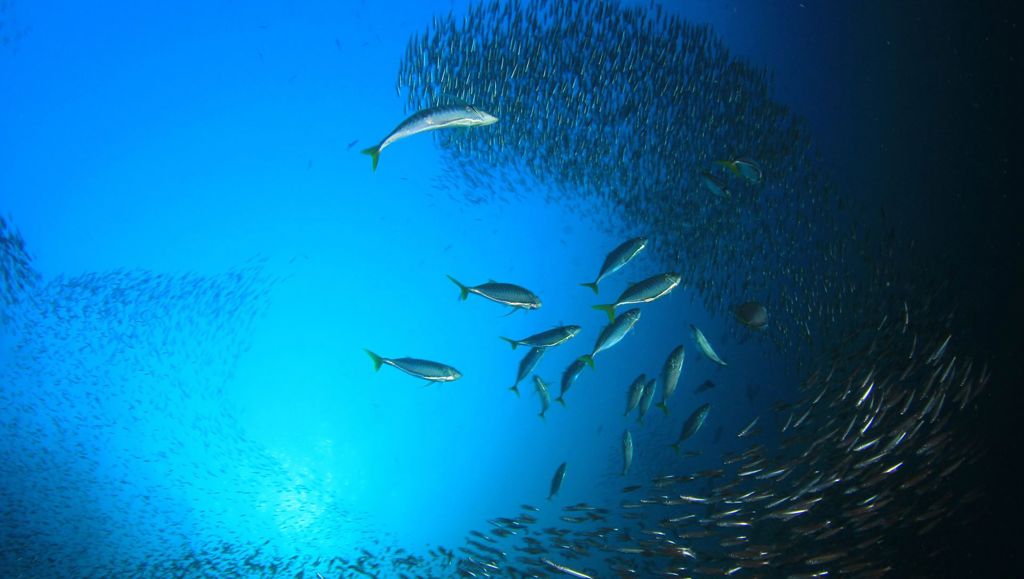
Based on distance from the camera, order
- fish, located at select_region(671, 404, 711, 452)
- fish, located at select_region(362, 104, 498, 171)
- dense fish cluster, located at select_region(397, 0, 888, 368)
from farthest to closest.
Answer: dense fish cluster, located at select_region(397, 0, 888, 368) < fish, located at select_region(671, 404, 711, 452) < fish, located at select_region(362, 104, 498, 171)

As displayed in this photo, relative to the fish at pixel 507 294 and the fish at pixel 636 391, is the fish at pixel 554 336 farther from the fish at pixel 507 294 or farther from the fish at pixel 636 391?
the fish at pixel 636 391

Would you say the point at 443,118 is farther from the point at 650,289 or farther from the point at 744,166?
the point at 744,166

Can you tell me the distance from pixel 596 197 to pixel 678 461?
1456 cm

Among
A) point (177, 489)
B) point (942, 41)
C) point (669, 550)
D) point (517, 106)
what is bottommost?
point (669, 550)

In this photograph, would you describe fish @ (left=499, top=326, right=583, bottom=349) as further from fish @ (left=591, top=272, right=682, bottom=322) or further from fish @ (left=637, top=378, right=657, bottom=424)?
fish @ (left=637, top=378, right=657, bottom=424)

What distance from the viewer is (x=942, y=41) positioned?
13.9 metres

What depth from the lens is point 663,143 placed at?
1037 cm

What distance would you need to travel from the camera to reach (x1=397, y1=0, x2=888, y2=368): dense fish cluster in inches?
349

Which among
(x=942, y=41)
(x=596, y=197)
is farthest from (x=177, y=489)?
(x=942, y=41)

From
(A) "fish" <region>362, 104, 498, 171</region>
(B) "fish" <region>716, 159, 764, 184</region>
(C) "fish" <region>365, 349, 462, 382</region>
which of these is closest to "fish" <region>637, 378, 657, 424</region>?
(C) "fish" <region>365, 349, 462, 382</region>

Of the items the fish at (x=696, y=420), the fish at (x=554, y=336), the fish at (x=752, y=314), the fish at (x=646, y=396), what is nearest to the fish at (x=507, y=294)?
the fish at (x=554, y=336)

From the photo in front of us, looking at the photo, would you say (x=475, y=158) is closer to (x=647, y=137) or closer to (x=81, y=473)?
(x=647, y=137)

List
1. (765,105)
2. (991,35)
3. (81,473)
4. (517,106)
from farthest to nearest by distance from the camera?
(81,473)
(991,35)
(765,105)
(517,106)

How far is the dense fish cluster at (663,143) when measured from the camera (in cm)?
887
